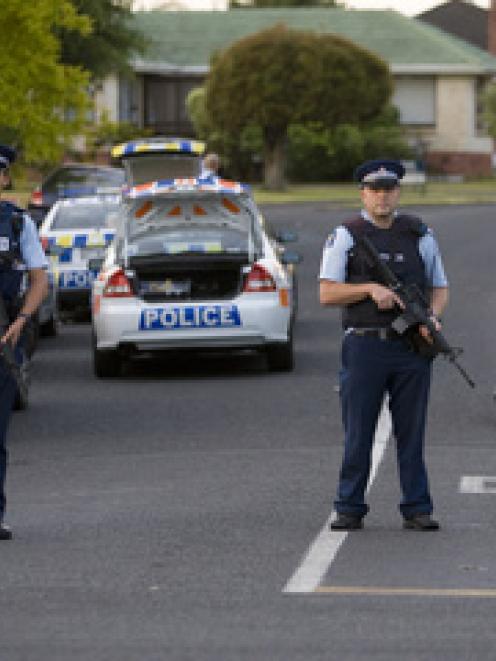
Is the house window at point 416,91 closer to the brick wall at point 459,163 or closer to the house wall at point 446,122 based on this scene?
the house wall at point 446,122

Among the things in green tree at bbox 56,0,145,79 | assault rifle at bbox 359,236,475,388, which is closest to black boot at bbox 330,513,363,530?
assault rifle at bbox 359,236,475,388

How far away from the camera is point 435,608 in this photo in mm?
8898

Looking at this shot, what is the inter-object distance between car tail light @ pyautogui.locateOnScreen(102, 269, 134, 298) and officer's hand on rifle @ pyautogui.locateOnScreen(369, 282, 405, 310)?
8.73 metres

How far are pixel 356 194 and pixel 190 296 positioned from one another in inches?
1889

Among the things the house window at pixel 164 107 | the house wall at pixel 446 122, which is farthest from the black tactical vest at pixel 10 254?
the house window at pixel 164 107

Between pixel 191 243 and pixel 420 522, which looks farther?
pixel 191 243

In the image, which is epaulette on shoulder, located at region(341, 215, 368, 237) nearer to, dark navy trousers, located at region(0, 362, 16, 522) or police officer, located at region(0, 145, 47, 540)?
police officer, located at region(0, 145, 47, 540)

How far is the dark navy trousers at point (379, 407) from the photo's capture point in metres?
11.0

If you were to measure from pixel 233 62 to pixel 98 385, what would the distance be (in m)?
51.6

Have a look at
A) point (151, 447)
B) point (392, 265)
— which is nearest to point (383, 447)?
point (151, 447)

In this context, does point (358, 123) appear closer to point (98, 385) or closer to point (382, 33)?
point (382, 33)

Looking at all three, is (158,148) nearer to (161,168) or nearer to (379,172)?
(161,168)

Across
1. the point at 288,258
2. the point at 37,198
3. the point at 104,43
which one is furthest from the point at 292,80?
the point at 288,258

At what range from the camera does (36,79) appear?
35375mm
